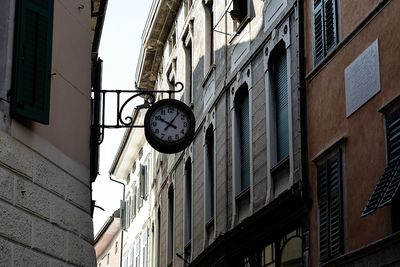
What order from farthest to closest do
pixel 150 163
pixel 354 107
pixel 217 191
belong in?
pixel 150 163 < pixel 217 191 < pixel 354 107

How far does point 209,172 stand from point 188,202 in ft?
11.2

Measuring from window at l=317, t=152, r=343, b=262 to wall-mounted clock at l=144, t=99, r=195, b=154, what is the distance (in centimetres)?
240

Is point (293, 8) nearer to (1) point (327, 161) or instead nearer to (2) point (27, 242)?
(1) point (327, 161)

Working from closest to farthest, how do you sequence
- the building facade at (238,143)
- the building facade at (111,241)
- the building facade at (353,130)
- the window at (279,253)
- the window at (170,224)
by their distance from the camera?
the building facade at (353,130)
the window at (279,253)
the building facade at (238,143)
the window at (170,224)
the building facade at (111,241)

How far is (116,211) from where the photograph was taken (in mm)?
54406

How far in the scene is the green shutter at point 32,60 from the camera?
9195 mm

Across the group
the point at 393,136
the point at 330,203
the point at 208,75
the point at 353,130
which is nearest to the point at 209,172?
the point at 208,75

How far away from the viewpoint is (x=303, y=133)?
652 inches

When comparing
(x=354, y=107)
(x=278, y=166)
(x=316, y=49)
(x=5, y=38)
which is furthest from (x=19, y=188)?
(x=278, y=166)

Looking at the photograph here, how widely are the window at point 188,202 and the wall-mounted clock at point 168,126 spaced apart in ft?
46.3

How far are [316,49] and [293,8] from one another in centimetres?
180

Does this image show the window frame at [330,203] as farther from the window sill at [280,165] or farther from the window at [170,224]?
the window at [170,224]

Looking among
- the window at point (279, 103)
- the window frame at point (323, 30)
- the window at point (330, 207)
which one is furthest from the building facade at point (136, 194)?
the window at point (330, 207)

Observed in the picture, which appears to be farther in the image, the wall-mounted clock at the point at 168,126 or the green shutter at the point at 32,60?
the wall-mounted clock at the point at 168,126
